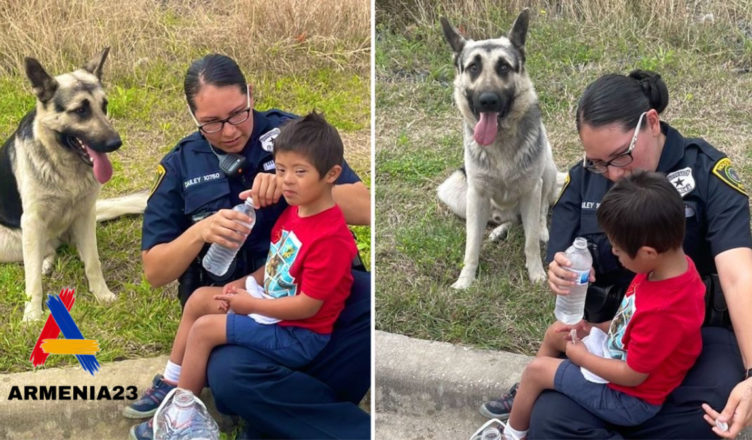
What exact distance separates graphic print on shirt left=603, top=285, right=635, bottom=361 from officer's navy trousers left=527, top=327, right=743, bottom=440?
0.64 ft

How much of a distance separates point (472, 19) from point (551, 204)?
101 inches

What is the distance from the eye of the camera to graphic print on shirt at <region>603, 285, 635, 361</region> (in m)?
2.61

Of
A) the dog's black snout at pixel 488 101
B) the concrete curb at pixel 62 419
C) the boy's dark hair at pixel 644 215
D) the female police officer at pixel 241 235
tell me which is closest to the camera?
the boy's dark hair at pixel 644 215

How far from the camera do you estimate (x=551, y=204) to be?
4762mm

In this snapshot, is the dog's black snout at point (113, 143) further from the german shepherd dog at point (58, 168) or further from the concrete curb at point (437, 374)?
the concrete curb at point (437, 374)

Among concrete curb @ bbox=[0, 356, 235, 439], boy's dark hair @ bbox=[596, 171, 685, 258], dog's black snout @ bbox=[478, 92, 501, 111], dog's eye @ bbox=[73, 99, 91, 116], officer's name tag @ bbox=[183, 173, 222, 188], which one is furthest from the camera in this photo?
dog's black snout @ bbox=[478, 92, 501, 111]

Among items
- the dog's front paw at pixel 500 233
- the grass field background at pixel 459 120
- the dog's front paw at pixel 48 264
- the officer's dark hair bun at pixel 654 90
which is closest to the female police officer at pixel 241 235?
the grass field background at pixel 459 120

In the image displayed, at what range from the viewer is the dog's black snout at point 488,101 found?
158 inches

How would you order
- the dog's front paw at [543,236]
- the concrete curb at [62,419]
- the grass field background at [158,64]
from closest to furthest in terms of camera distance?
the concrete curb at [62,419], the grass field background at [158,64], the dog's front paw at [543,236]

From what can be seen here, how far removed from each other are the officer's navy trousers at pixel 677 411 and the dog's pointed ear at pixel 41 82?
2.45m

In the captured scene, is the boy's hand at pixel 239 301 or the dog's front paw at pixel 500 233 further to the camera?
the dog's front paw at pixel 500 233

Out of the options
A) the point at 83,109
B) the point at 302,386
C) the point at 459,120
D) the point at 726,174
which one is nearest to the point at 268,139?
the point at 302,386

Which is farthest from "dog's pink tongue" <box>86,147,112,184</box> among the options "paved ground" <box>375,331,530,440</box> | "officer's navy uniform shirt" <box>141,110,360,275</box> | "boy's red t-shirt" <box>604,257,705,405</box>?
"boy's red t-shirt" <box>604,257,705,405</box>

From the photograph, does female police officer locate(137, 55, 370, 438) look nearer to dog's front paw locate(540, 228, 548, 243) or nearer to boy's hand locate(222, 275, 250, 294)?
boy's hand locate(222, 275, 250, 294)
